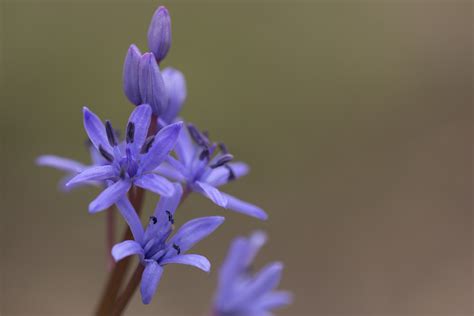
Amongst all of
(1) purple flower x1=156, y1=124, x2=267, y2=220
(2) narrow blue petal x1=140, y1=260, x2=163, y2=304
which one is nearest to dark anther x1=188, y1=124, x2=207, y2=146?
(1) purple flower x1=156, y1=124, x2=267, y2=220

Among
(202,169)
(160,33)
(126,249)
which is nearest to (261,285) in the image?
(202,169)

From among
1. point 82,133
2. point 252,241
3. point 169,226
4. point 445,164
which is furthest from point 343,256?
point 169,226

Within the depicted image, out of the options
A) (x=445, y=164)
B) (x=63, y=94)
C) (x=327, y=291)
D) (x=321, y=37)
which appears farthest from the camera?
(x=321, y=37)

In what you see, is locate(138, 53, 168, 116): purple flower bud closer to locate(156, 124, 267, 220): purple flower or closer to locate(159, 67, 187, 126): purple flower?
locate(159, 67, 187, 126): purple flower

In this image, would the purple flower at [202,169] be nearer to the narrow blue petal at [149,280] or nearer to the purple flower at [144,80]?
the purple flower at [144,80]

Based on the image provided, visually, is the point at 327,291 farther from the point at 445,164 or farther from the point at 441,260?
the point at 445,164

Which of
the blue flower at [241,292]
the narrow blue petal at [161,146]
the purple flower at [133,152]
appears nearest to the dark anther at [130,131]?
the purple flower at [133,152]
